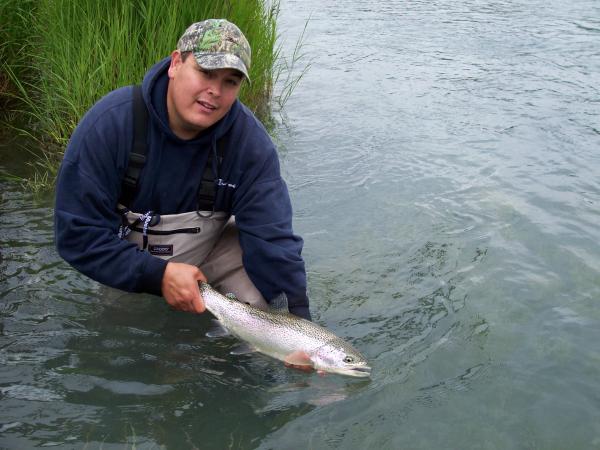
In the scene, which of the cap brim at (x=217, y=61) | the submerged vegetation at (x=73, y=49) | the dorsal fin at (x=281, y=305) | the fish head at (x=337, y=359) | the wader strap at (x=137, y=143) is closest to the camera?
the cap brim at (x=217, y=61)

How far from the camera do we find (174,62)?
4.43m

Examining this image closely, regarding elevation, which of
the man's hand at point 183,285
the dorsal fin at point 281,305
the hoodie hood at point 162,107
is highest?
the hoodie hood at point 162,107

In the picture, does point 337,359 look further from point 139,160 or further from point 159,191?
point 139,160

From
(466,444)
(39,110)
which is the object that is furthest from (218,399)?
(39,110)

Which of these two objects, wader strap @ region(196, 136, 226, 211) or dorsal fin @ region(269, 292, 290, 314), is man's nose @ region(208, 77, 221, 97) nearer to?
wader strap @ region(196, 136, 226, 211)

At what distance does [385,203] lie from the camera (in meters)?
7.68

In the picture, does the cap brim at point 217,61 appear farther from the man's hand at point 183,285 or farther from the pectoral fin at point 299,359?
the pectoral fin at point 299,359

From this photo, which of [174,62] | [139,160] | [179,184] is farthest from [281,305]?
[174,62]

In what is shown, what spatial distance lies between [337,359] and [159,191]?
1.56 metres

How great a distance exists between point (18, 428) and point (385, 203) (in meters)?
4.72

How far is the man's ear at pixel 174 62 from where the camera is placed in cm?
438

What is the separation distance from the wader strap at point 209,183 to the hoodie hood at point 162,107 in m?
0.10

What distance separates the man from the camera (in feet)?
13.9

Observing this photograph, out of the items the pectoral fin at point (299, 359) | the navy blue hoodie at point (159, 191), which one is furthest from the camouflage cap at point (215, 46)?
the pectoral fin at point (299, 359)
